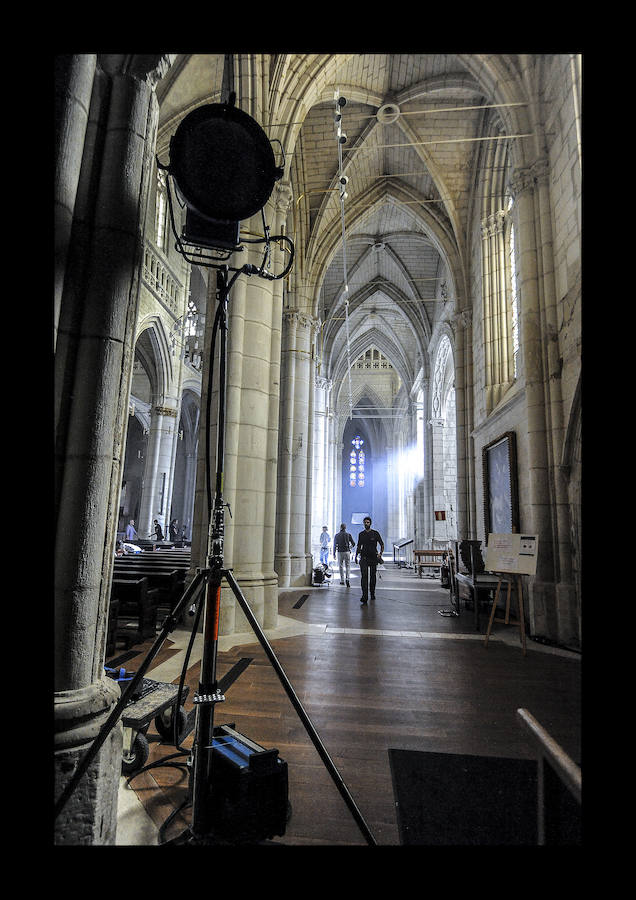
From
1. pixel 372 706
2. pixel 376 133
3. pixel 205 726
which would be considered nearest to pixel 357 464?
pixel 376 133

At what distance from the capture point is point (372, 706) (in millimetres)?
3223

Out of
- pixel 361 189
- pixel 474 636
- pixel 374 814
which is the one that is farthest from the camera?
pixel 361 189

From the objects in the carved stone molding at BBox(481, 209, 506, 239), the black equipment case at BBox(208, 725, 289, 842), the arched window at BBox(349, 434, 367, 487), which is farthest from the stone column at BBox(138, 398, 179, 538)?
the arched window at BBox(349, 434, 367, 487)

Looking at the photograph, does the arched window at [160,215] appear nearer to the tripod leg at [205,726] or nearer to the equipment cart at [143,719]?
the equipment cart at [143,719]

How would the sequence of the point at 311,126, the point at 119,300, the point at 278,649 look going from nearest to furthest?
the point at 119,300 < the point at 278,649 < the point at 311,126

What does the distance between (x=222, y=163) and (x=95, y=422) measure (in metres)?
0.98

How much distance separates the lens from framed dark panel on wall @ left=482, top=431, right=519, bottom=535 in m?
7.09

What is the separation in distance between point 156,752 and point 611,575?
2.59m

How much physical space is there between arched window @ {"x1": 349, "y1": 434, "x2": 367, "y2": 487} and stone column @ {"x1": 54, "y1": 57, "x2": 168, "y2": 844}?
36285 mm

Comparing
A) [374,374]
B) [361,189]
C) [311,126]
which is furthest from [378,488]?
[311,126]

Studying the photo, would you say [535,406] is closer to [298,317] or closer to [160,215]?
[298,317]

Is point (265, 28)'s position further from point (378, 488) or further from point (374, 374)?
point (378, 488)

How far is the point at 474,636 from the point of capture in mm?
5680

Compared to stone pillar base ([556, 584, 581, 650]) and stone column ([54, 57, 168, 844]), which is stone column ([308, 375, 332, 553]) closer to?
stone pillar base ([556, 584, 581, 650])
